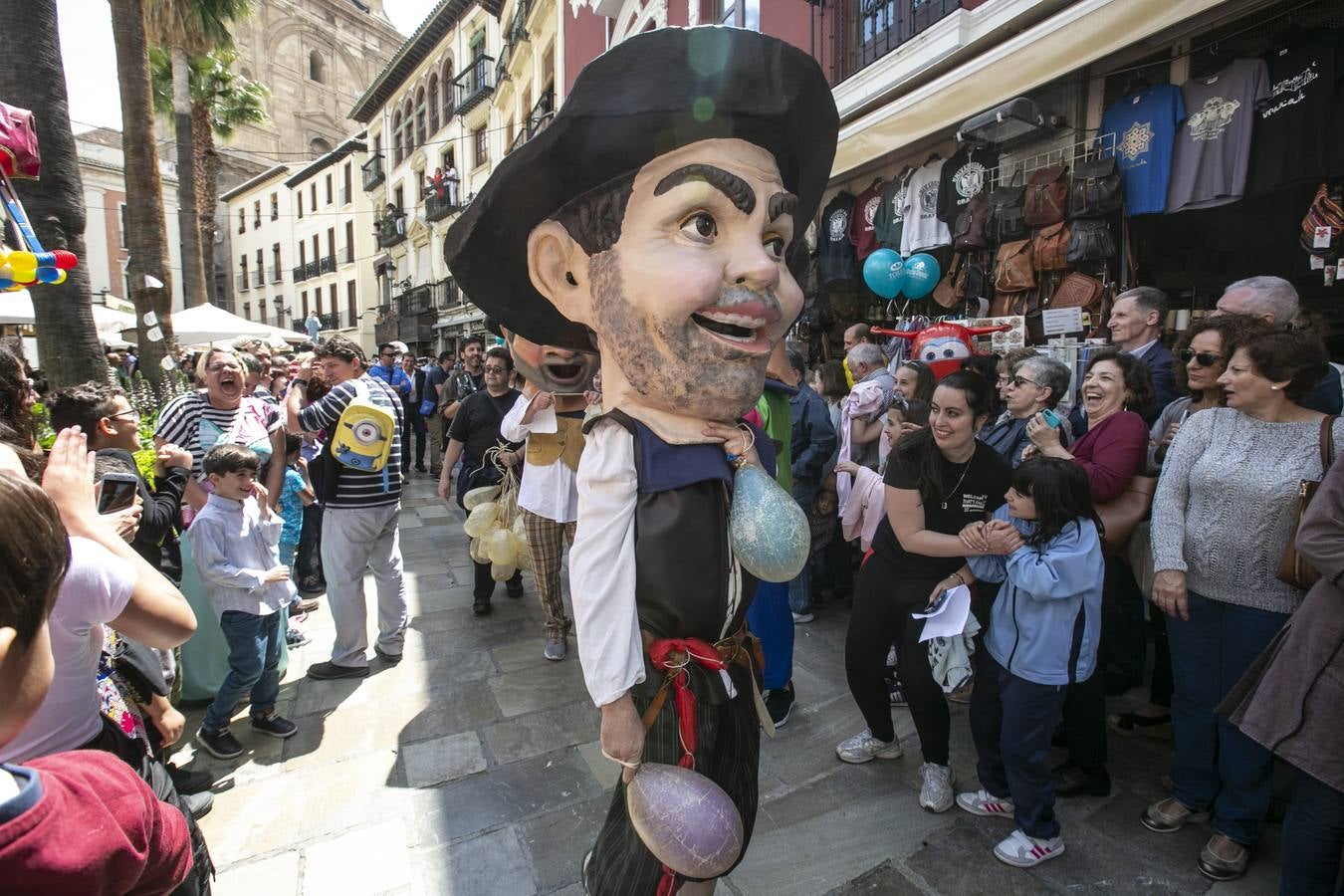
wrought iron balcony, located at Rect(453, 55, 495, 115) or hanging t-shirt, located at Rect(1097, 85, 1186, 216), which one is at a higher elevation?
wrought iron balcony, located at Rect(453, 55, 495, 115)

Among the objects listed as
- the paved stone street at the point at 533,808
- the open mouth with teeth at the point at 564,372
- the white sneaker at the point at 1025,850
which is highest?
the open mouth with teeth at the point at 564,372

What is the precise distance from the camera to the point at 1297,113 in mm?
3467

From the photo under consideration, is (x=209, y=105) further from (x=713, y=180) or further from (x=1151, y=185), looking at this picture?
(x=713, y=180)

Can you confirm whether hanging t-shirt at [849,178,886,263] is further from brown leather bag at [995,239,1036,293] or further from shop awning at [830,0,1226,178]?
brown leather bag at [995,239,1036,293]

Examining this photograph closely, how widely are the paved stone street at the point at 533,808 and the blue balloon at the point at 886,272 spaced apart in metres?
3.36

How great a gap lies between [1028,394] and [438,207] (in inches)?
863

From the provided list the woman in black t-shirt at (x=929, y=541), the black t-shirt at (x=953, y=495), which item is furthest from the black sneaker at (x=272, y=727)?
the black t-shirt at (x=953, y=495)

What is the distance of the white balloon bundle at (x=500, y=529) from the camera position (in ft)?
11.9

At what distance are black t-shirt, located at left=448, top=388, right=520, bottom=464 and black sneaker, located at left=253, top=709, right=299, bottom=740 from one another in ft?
6.56

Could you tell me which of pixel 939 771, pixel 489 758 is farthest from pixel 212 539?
pixel 939 771

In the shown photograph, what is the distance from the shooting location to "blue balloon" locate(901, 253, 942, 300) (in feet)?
17.9

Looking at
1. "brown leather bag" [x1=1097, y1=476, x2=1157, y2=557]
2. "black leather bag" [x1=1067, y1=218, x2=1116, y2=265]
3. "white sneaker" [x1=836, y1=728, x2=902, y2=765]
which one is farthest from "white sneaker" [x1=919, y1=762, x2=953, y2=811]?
"black leather bag" [x1=1067, y1=218, x2=1116, y2=265]

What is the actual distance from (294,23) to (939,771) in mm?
44624

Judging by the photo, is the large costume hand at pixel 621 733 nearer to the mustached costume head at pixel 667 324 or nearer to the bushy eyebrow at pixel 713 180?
the mustached costume head at pixel 667 324
